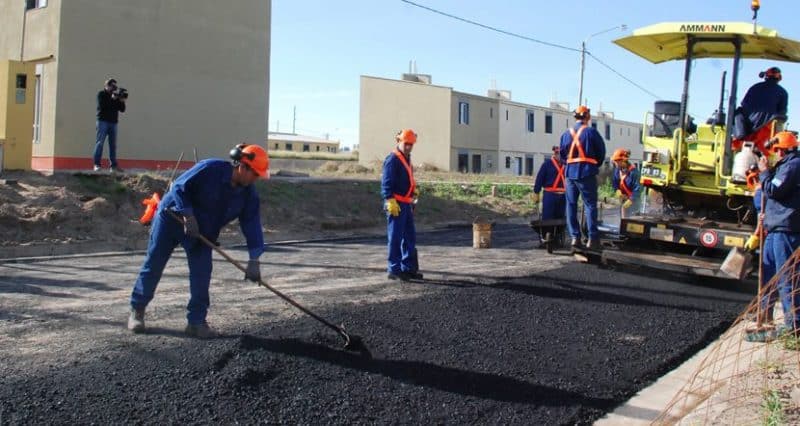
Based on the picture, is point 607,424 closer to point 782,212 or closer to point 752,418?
point 752,418

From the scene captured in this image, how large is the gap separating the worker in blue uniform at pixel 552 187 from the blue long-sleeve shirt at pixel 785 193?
A: 460 centimetres

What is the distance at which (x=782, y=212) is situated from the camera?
5.91m

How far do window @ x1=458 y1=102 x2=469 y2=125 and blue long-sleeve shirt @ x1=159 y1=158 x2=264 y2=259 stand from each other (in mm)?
33465

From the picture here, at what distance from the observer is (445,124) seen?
3759cm

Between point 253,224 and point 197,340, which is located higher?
point 253,224

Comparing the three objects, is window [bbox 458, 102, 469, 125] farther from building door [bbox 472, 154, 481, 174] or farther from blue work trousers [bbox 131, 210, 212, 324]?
blue work trousers [bbox 131, 210, 212, 324]

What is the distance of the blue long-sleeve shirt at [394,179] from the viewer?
783 cm

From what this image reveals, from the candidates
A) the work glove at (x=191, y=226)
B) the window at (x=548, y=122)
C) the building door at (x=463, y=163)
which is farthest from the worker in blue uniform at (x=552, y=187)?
the window at (x=548, y=122)

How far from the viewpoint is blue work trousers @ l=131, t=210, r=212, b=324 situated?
5230mm

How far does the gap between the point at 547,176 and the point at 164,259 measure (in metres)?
6.80

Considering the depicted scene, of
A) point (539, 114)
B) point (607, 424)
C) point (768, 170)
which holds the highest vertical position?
point (539, 114)

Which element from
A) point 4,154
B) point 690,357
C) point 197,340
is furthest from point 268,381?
point 4,154

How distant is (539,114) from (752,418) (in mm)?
41316

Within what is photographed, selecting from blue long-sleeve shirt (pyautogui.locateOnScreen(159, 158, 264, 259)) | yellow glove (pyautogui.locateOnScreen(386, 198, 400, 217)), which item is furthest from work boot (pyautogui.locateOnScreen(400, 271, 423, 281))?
blue long-sleeve shirt (pyautogui.locateOnScreen(159, 158, 264, 259))
